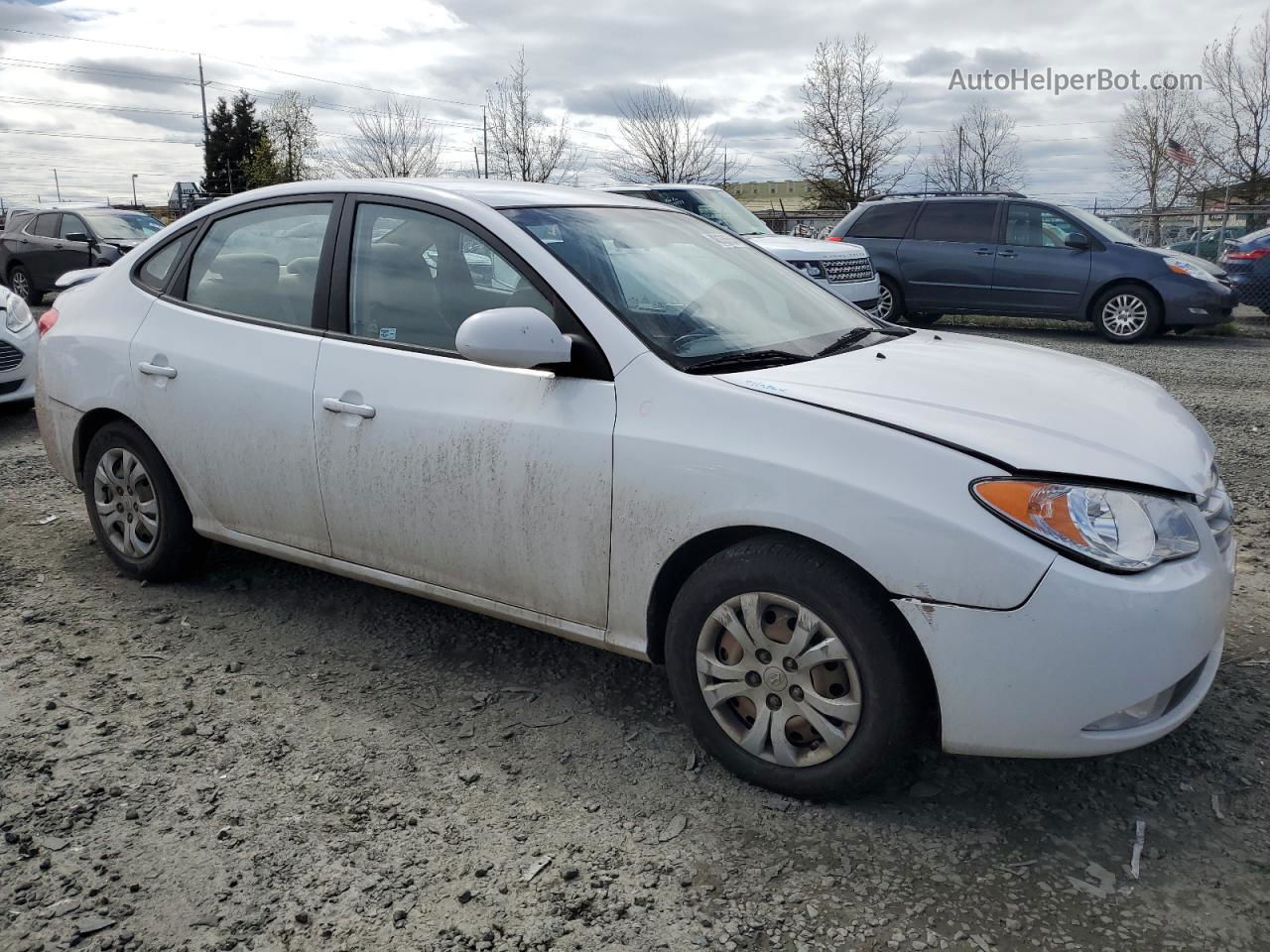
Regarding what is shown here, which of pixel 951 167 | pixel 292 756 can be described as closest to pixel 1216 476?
pixel 292 756

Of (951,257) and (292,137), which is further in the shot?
(292,137)

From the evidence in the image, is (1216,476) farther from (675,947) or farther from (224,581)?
(224,581)

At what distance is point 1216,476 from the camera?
120 inches

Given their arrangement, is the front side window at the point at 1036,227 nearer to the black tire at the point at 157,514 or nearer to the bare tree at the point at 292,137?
the black tire at the point at 157,514

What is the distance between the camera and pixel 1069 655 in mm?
2441

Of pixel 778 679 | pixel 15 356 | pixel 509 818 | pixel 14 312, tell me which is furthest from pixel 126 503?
pixel 14 312

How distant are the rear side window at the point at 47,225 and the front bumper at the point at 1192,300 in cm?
1648

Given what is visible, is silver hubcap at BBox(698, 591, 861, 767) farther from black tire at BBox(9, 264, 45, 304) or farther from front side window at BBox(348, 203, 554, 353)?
black tire at BBox(9, 264, 45, 304)

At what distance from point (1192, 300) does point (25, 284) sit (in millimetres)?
17696

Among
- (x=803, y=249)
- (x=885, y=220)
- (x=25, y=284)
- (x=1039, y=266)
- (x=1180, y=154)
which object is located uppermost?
(x=1180, y=154)

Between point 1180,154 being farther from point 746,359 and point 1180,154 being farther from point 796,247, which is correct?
point 746,359

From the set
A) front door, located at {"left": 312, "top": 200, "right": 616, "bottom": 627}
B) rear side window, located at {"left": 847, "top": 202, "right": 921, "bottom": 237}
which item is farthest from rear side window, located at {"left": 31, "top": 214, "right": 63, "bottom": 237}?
front door, located at {"left": 312, "top": 200, "right": 616, "bottom": 627}

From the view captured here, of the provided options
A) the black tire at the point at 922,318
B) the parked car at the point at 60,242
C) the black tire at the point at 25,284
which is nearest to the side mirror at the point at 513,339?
the black tire at the point at 922,318

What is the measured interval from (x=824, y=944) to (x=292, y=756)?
1.62 meters
